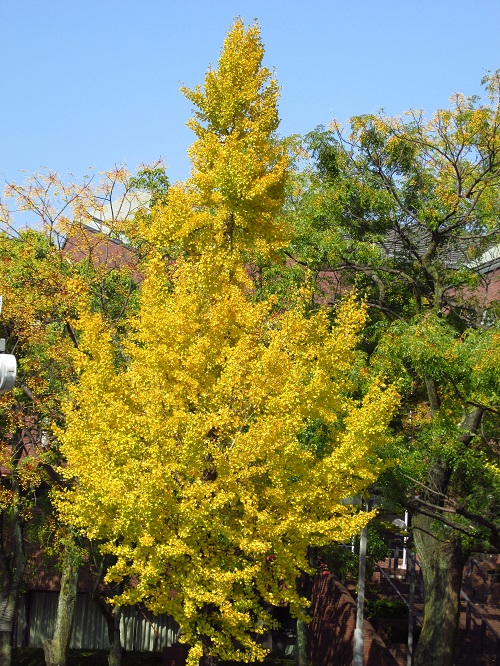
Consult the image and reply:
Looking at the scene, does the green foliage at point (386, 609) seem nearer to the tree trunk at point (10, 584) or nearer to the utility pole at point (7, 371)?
the tree trunk at point (10, 584)

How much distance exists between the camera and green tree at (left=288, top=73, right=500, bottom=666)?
1983 centimetres

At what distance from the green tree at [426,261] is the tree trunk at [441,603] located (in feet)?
0.08

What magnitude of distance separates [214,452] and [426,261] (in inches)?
421

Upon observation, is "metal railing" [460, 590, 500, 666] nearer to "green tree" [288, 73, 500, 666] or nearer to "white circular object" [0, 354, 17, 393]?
"green tree" [288, 73, 500, 666]

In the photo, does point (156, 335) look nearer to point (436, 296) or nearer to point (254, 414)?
point (254, 414)

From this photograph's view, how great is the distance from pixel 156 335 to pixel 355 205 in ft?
33.3

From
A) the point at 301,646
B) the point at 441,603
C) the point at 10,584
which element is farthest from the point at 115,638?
the point at 441,603

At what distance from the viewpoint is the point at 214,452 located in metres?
15.2

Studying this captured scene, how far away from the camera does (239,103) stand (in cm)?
1906

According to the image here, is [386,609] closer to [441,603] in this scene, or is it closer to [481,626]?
[481,626]

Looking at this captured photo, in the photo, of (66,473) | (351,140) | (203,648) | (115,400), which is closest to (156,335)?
(115,400)

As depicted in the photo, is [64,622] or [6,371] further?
A: [64,622]

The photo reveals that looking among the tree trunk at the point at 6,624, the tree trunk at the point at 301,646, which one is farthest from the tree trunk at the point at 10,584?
the tree trunk at the point at 301,646

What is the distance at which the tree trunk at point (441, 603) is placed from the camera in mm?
21797
